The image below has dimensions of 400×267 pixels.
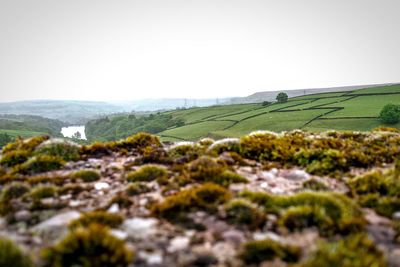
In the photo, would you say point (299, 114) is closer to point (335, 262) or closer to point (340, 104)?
point (340, 104)

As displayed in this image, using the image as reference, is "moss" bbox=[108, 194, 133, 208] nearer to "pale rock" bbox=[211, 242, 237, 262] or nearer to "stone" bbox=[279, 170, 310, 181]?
"pale rock" bbox=[211, 242, 237, 262]

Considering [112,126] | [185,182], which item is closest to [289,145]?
[185,182]

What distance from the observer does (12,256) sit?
3.65m

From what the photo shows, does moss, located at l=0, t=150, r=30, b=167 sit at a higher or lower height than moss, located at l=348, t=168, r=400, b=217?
higher

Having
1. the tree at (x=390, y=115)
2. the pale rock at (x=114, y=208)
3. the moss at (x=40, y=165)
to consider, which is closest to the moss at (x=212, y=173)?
the pale rock at (x=114, y=208)

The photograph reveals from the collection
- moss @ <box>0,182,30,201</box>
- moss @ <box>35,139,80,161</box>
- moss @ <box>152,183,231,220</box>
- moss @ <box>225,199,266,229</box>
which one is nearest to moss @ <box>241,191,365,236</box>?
moss @ <box>225,199,266,229</box>

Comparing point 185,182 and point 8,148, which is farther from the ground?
point 8,148

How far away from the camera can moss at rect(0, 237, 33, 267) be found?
11.8ft

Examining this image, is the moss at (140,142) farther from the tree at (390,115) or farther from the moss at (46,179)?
the tree at (390,115)

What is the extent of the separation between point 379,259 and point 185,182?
403 cm

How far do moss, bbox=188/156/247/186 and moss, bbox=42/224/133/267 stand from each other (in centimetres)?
313

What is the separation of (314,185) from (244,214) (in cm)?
229

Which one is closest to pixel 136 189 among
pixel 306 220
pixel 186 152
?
pixel 186 152

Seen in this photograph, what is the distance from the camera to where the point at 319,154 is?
848cm
